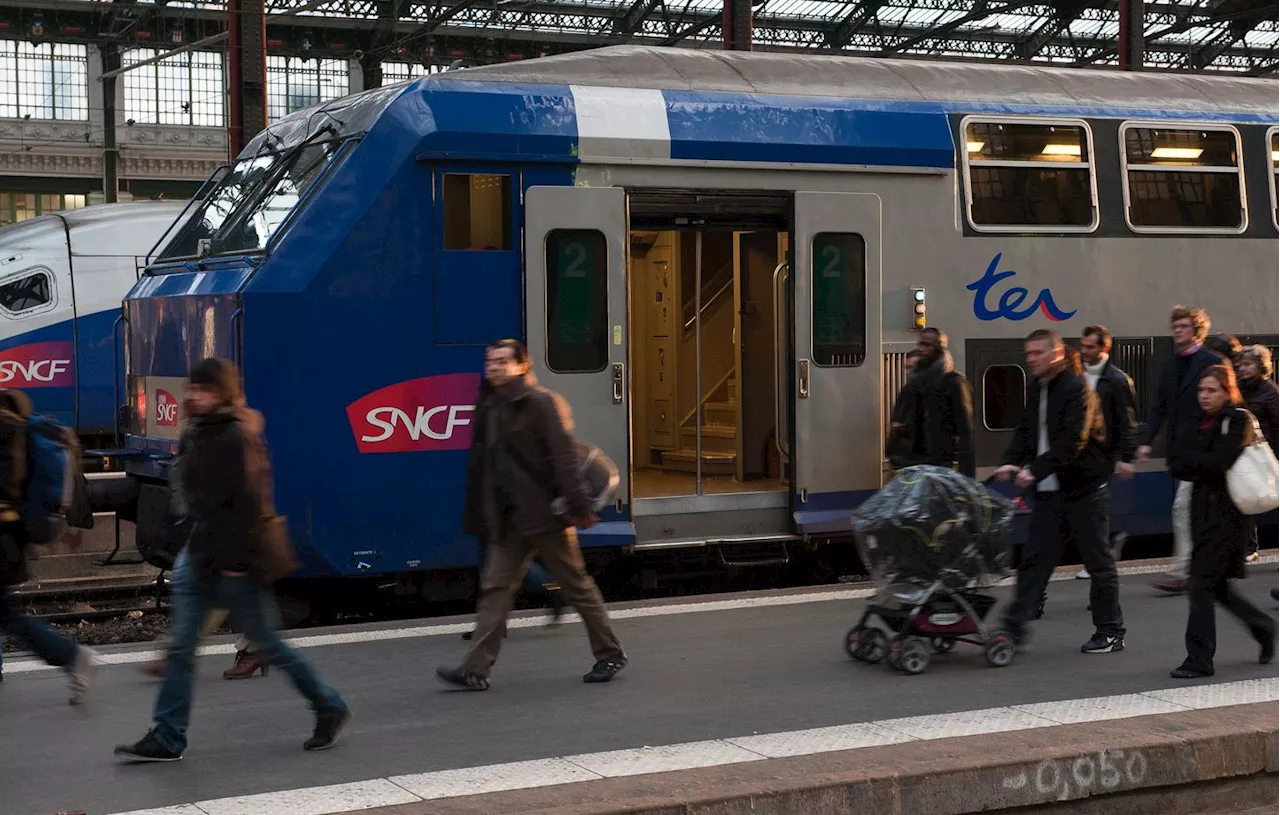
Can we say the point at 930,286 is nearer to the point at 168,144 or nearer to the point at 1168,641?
the point at 1168,641

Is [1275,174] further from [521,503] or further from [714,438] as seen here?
[521,503]

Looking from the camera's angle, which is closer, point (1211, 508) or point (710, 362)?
point (1211, 508)

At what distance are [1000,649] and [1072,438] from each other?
45.5 inches

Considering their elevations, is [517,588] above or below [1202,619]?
above

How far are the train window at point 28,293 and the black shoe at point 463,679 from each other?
13.9m

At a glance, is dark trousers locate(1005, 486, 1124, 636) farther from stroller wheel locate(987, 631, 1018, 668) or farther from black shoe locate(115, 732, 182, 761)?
black shoe locate(115, 732, 182, 761)

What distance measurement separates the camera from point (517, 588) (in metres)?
7.87

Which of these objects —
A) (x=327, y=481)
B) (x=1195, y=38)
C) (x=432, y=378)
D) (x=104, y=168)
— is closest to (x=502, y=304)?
(x=432, y=378)

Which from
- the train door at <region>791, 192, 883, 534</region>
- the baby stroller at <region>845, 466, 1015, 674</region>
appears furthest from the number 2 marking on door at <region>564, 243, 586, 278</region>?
the baby stroller at <region>845, 466, 1015, 674</region>

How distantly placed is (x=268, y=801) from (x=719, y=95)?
661 centimetres

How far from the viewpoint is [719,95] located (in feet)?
36.2

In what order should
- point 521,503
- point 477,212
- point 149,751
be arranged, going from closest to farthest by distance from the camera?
point 149,751
point 521,503
point 477,212

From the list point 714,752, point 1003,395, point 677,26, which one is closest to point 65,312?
point 1003,395

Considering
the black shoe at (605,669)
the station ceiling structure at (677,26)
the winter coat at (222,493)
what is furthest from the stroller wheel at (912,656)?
the station ceiling structure at (677,26)
